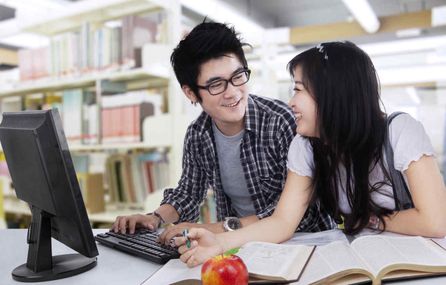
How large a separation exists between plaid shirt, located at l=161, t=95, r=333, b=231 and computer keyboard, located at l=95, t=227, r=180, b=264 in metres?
0.37

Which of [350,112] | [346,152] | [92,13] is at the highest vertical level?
[92,13]

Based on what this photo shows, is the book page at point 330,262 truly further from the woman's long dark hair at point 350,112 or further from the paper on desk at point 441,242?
the woman's long dark hair at point 350,112

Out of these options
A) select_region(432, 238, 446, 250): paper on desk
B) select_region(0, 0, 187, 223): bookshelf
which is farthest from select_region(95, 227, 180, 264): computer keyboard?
select_region(0, 0, 187, 223): bookshelf

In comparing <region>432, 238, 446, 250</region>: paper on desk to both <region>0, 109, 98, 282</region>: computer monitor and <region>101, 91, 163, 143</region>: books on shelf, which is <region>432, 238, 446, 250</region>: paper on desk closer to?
<region>0, 109, 98, 282</region>: computer monitor

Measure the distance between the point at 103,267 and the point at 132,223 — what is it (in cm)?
32

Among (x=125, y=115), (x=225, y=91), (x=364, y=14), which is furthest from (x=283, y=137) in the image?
(x=364, y=14)

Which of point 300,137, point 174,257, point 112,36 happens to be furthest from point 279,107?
point 112,36

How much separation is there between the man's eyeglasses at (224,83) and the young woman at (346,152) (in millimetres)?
263

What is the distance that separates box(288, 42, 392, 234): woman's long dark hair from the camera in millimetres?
1184

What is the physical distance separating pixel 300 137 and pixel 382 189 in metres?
0.28

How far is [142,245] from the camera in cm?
103

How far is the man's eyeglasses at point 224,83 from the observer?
1477 mm

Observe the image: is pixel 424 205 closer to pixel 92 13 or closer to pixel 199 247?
pixel 199 247

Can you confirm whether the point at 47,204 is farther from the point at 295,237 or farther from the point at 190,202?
the point at 190,202
